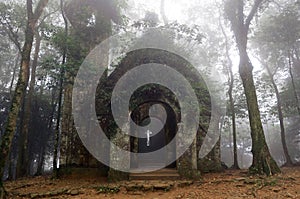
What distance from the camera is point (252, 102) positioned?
10938mm

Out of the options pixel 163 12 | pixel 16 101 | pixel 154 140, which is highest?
pixel 163 12

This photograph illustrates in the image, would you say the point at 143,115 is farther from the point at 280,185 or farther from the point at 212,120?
the point at 280,185

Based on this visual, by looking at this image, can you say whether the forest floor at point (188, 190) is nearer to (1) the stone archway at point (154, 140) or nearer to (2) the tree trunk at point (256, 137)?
(2) the tree trunk at point (256, 137)

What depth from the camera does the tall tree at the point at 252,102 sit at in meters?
9.98

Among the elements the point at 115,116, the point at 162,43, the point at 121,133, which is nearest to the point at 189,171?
the point at 121,133

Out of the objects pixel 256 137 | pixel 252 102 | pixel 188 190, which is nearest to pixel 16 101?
pixel 188 190

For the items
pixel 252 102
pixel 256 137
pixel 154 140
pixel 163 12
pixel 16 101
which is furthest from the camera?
pixel 163 12

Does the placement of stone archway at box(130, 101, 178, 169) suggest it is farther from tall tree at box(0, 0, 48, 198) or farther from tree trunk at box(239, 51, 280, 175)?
tall tree at box(0, 0, 48, 198)

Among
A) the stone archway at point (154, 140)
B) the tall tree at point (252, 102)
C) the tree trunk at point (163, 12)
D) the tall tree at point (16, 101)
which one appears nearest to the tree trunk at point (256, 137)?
the tall tree at point (252, 102)

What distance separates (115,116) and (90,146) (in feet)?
9.80

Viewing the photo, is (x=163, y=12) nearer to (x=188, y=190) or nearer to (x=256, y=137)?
(x=256, y=137)

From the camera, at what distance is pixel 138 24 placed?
546 inches

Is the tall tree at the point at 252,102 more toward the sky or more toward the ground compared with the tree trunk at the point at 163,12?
more toward the ground

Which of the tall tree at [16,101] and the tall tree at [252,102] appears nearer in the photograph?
the tall tree at [16,101]
